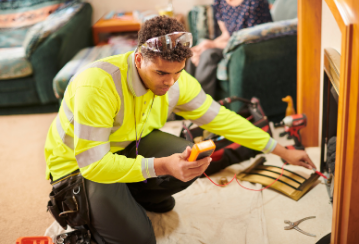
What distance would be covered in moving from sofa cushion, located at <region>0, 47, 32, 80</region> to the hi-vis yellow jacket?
5.18 ft

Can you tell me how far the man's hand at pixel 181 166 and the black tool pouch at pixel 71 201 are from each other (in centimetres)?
34

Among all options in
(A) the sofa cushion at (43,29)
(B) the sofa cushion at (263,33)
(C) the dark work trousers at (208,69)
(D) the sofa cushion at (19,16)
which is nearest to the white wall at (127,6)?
(D) the sofa cushion at (19,16)

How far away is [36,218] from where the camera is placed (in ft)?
5.34

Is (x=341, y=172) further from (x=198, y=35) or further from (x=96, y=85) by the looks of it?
(x=198, y=35)

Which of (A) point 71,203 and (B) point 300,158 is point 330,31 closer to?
(B) point 300,158

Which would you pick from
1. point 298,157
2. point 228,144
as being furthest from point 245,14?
point 298,157

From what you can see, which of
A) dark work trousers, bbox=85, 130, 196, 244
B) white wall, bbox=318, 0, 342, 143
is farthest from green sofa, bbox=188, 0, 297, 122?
dark work trousers, bbox=85, 130, 196, 244

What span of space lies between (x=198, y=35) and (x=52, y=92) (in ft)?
4.23

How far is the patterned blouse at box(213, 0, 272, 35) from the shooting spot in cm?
234

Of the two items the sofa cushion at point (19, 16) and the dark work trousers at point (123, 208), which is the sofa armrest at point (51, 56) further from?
the dark work trousers at point (123, 208)

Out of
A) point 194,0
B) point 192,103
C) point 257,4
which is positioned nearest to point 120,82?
point 192,103

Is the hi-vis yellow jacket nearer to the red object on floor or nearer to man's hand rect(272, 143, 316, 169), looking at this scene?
man's hand rect(272, 143, 316, 169)

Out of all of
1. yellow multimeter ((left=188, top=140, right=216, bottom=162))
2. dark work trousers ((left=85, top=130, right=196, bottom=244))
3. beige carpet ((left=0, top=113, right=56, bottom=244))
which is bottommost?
beige carpet ((left=0, top=113, right=56, bottom=244))

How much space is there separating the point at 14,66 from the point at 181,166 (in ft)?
7.05
